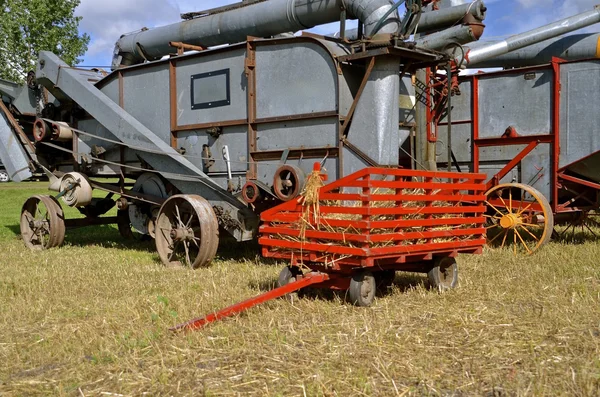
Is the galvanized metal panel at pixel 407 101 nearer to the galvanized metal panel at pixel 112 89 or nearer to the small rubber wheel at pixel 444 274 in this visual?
the small rubber wheel at pixel 444 274

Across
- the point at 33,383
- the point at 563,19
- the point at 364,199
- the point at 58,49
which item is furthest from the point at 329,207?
the point at 58,49

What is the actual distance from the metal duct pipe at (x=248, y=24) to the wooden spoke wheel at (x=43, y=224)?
2.58 meters

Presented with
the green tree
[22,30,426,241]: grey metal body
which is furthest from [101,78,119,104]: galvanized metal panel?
the green tree

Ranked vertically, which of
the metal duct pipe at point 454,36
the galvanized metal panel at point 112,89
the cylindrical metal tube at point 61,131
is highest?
the metal duct pipe at point 454,36

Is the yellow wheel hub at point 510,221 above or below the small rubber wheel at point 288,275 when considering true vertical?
above

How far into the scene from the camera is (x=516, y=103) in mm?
9172

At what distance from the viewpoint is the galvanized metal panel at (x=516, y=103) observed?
29.3ft

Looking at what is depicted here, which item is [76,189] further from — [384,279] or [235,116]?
[384,279]

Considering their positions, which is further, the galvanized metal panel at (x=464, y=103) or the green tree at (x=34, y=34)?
the green tree at (x=34, y=34)

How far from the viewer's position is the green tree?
33.1 metres

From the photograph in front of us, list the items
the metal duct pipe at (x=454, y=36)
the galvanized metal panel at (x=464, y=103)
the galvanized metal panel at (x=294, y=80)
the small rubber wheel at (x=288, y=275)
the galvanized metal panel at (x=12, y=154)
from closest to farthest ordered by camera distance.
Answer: the small rubber wheel at (x=288, y=275)
the galvanized metal panel at (x=294, y=80)
the metal duct pipe at (x=454, y=36)
the galvanized metal panel at (x=464, y=103)
the galvanized metal panel at (x=12, y=154)

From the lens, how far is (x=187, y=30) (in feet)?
31.8

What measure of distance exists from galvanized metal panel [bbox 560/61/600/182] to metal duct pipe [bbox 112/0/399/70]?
2.78m

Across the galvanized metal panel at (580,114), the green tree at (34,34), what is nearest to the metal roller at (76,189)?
the galvanized metal panel at (580,114)
